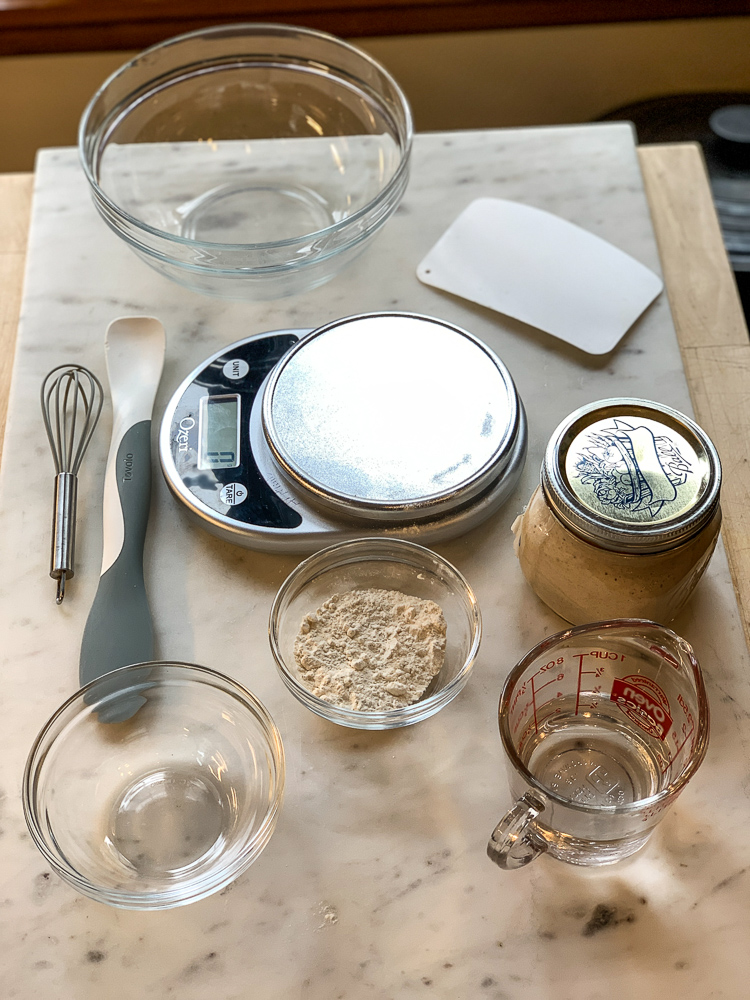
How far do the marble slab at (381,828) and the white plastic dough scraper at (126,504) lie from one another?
0.02m

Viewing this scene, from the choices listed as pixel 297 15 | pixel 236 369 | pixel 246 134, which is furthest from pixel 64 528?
pixel 297 15

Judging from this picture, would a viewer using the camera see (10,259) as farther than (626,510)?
Yes

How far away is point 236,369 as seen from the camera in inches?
32.3

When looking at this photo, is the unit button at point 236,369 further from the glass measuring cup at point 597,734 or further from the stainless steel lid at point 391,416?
the glass measuring cup at point 597,734

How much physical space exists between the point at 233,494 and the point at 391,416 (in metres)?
0.15

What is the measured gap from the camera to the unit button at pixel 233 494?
0.74 meters

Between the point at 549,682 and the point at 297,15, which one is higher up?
the point at 297,15

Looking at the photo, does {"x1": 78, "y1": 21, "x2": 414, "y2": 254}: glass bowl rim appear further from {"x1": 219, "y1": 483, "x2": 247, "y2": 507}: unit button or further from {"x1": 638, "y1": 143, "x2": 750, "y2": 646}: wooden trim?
{"x1": 638, "y1": 143, "x2": 750, "y2": 646}: wooden trim

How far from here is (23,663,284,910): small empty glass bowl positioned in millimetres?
589

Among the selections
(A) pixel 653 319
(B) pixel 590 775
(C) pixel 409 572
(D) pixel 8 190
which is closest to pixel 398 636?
(C) pixel 409 572

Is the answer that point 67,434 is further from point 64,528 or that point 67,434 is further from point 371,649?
point 371,649

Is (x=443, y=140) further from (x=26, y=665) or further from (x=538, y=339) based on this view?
(x=26, y=665)

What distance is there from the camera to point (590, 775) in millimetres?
622

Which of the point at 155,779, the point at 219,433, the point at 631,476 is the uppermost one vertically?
the point at 631,476
